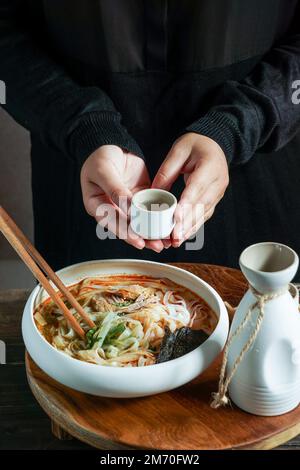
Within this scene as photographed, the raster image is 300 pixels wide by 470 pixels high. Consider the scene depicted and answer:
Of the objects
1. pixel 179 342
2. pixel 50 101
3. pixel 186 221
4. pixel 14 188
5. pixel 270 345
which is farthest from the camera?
pixel 14 188

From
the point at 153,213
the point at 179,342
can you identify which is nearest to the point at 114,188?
the point at 153,213

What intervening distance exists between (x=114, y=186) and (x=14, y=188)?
63.0 inches

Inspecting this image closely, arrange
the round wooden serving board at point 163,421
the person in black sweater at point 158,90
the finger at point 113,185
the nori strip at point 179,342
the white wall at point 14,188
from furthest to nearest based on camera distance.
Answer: the white wall at point 14,188 < the person in black sweater at point 158,90 < the finger at point 113,185 < the nori strip at point 179,342 < the round wooden serving board at point 163,421

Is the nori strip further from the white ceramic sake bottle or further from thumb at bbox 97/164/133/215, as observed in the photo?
thumb at bbox 97/164/133/215

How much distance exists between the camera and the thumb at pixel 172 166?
1438mm

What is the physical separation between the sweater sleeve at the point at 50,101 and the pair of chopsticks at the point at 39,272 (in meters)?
0.29

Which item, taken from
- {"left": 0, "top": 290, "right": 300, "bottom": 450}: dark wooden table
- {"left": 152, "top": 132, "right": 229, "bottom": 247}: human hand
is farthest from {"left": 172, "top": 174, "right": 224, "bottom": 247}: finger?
{"left": 0, "top": 290, "right": 300, "bottom": 450}: dark wooden table

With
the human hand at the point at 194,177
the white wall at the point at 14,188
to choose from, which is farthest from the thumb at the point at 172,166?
the white wall at the point at 14,188

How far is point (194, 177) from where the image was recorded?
1.39m

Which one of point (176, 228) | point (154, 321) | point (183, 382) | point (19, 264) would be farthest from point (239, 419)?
point (19, 264)

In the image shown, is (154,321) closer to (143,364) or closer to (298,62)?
(143,364)

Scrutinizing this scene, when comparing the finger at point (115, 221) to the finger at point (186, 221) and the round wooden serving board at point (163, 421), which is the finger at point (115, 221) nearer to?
the finger at point (186, 221)

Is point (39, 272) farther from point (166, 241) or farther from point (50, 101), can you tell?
point (50, 101)

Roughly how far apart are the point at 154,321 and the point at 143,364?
124 mm
